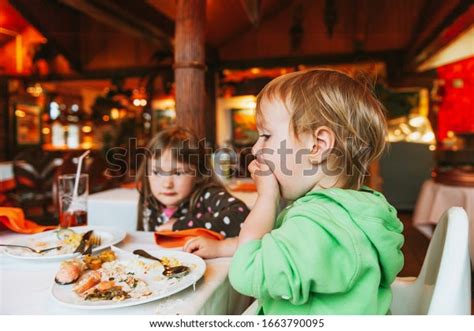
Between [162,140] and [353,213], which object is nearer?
[353,213]

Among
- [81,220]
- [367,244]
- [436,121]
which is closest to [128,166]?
[81,220]

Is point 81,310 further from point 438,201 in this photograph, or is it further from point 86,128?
point 86,128

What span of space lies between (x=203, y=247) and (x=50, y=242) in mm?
277

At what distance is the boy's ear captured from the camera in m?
0.50

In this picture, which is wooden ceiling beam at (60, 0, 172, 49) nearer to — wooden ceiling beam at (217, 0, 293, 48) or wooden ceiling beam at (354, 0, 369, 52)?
wooden ceiling beam at (217, 0, 293, 48)

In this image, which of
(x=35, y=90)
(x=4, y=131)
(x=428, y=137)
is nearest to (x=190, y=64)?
(x=4, y=131)

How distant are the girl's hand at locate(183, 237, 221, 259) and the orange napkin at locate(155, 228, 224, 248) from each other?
0.03 m

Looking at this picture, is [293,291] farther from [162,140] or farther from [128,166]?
[128,166]

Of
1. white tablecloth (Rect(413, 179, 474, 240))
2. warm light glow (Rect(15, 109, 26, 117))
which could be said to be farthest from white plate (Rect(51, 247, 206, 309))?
warm light glow (Rect(15, 109, 26, 117))

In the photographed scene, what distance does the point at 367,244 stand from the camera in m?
0.44

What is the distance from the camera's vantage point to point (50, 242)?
0.67 meters

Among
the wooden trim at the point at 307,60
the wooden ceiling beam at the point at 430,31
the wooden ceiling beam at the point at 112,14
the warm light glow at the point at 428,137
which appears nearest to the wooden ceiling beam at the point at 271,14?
the wooden trim at the point at 307,60

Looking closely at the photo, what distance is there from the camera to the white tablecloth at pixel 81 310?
43cm
